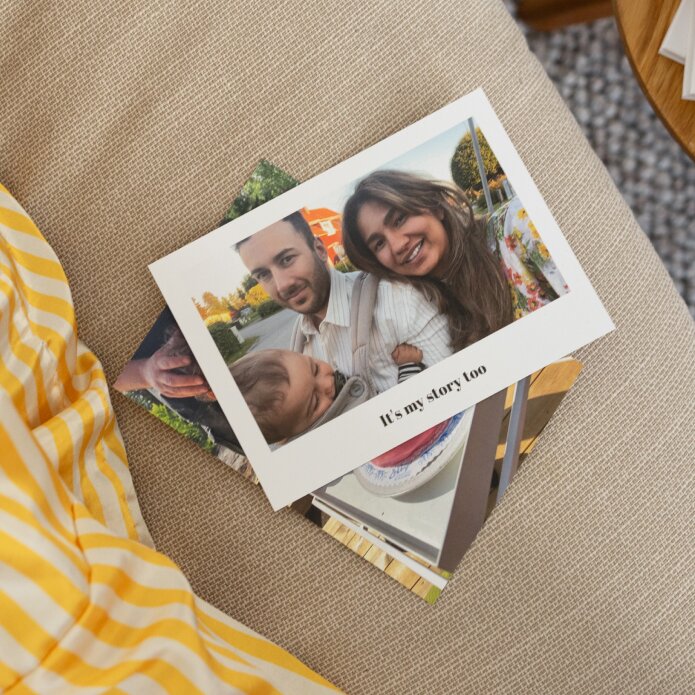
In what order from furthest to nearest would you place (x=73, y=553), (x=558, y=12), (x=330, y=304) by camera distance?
(x=558, y=12) → (x=330, y=304) → (x=73, y=553)

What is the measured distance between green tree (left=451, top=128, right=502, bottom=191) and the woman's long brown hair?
0.04 feet

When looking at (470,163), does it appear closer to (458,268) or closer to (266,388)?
(458,268)

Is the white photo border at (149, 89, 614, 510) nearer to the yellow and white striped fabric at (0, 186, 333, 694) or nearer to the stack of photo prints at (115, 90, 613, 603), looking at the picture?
the stack of photo prints at (115, 90, 613, 603)

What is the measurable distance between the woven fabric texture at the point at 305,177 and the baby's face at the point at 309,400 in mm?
70

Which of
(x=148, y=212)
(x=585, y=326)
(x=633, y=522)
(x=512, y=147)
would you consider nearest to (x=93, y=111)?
(x=148, y=212)

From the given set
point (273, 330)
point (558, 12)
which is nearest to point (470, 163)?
point (273, 330)

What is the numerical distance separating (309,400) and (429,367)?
4.3 inches

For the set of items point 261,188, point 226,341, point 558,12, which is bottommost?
point 226,341

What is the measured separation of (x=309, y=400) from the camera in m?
0.62

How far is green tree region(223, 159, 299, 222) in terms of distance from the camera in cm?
64

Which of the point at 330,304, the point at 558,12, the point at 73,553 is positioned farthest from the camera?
the point at 558,12

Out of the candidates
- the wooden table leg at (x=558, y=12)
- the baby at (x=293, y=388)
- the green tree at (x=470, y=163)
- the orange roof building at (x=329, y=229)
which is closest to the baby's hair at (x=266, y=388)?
the baby at (x=293, y=388)

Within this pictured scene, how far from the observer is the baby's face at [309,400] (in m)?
0.62

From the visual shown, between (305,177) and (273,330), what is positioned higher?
(305,177)
